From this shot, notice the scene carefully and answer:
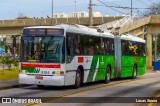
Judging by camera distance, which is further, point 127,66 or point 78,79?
point 127,66

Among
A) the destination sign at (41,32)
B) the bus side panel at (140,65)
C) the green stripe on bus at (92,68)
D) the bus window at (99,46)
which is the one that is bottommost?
the bus side panel at (140,65)

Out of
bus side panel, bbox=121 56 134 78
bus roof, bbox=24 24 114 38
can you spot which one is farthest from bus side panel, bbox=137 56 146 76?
bus roof, bbox=24 24 114 38

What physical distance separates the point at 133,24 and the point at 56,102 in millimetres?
45331

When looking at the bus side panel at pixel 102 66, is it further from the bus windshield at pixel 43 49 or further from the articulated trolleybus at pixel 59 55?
the bus windshield at pixel 43 49

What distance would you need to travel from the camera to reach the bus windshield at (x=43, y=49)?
68.6 ft

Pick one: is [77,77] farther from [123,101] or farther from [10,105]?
[10,105]

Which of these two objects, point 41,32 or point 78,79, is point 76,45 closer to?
point 78,79

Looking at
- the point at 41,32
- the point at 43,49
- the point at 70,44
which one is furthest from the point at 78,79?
the point at 41,32

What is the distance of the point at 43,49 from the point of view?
21047mm

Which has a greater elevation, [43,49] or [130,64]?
[43,49]

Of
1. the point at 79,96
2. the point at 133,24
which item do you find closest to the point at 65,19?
the point at 133,24

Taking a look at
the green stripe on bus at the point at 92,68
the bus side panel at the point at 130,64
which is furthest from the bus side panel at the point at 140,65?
the green stripe on bus at the point at 92,68

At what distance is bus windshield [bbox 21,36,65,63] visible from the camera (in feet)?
68.6

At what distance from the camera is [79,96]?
1822 centimetres
